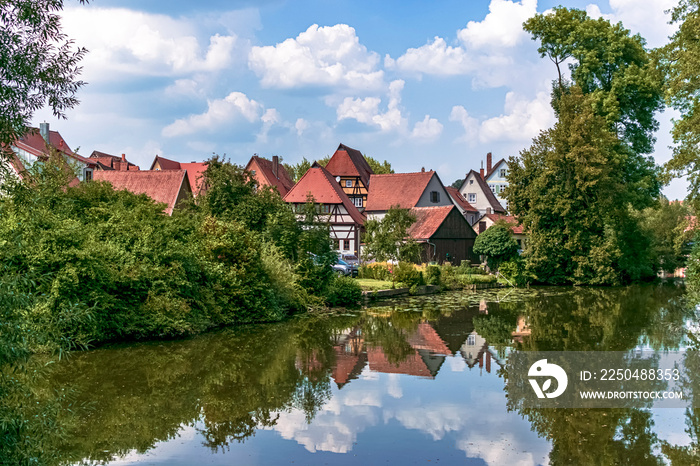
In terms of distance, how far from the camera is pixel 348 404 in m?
11.1

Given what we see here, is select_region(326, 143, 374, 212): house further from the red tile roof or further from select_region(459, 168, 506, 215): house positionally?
the red tile roof

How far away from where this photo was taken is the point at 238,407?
10.9 metres

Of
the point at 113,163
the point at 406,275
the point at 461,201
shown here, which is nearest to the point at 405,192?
the point at 461,201

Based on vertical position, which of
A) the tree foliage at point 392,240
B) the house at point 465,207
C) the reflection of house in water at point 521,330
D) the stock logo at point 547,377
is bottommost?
the stock logo at point 547,377

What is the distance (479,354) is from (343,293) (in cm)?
1093

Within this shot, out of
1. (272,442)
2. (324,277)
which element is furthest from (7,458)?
(324,277)

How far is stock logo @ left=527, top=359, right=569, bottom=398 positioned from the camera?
11.8 metres

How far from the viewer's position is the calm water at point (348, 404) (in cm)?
866

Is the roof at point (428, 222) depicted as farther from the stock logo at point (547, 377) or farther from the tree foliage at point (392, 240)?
the stock logo at point (547, 377)

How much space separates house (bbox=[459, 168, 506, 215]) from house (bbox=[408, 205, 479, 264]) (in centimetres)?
2312

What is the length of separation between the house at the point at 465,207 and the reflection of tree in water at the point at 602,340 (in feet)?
85.0

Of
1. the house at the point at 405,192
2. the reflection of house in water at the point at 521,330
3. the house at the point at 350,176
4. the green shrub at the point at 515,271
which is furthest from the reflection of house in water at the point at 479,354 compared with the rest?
the house at the point at 350,176

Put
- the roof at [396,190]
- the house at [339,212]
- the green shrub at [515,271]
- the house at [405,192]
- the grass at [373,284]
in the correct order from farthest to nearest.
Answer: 1. the house at [405,192]
2. the roof at [396,190]
3. the house at [339,212]
4. the green shrub at [515,271]
5. the grass at [373,284]

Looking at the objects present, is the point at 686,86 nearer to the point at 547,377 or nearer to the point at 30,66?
the point at 547,377
